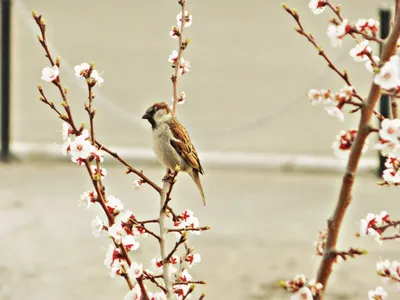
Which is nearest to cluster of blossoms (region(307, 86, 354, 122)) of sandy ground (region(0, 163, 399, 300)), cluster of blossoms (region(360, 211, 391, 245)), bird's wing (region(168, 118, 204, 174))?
cluster of blossoms (region(360, 211, 391, 245))

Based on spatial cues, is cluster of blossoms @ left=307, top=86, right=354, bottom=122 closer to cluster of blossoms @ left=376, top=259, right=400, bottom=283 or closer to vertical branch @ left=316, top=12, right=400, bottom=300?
vertical branch @ left=316, top=12, right=400, bottom=300

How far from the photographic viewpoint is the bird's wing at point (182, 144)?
2243mm

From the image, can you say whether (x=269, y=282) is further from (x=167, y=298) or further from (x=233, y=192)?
(x=167, y=298)

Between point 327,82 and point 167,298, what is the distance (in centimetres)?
635

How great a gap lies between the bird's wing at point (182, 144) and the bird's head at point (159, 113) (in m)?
0.03

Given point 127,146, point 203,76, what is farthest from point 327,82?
point 127,146

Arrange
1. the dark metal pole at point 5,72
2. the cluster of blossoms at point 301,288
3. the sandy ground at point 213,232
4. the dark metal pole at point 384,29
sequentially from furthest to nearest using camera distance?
the dark metal pole at point 5,72
the dark metal pole at point 384,29
the sandy ground at point 213,232
the cluster of blossoms at point 301,288

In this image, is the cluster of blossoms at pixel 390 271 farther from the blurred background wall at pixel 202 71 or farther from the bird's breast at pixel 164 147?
the blurred background wall at pixel 202 71

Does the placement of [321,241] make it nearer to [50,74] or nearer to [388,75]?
[388,75]

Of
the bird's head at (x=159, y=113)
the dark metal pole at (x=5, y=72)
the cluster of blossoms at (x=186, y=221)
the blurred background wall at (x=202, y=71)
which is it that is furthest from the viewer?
the blurred background wall at (x=202, y=71)

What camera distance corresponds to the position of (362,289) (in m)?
3.82

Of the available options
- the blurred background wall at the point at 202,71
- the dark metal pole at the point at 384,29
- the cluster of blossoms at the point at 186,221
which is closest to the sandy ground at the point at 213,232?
the dark metal pole at the point at 384,29

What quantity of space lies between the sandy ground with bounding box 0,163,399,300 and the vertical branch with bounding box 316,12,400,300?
8.59ft

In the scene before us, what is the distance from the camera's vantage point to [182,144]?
2.30 meters
